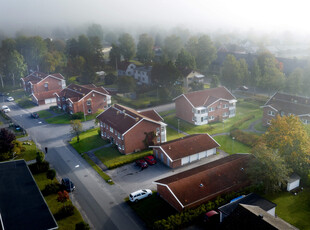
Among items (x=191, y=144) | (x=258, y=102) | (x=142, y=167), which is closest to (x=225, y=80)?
(x=258, y=102)

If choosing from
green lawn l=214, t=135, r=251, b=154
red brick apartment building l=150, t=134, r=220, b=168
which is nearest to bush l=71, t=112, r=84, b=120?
red brick apartment building l=150, t=134, r=220, b=168

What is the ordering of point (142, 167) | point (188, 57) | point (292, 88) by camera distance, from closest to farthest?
point (142, 167), point (292, 88), point (188, 57)

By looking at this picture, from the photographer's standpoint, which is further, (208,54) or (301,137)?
(208,54)

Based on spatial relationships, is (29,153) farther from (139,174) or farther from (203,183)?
(203,183)

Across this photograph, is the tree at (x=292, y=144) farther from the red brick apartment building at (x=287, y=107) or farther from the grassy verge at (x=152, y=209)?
the red brick apartment building at (x=287, y=107)

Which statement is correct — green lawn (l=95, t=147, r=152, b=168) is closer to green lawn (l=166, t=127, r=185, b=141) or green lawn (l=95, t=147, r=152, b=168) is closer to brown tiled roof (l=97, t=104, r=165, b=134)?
brown tiled roof (l=97, t=104, r=165, b=134)

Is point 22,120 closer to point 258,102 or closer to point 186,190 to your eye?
point 186,190
